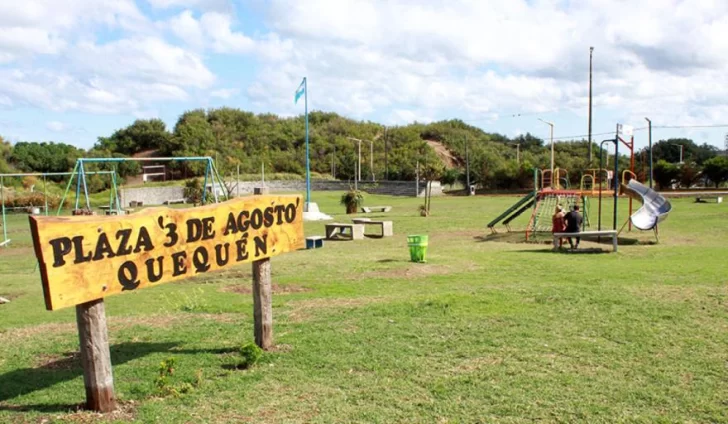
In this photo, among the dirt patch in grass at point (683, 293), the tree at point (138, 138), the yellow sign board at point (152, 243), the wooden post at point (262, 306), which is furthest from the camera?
the tree at point (138, 138)

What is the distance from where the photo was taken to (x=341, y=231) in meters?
22.1

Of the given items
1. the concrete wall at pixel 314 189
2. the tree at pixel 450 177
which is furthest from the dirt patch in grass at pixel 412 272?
the tree at pixel 450 177

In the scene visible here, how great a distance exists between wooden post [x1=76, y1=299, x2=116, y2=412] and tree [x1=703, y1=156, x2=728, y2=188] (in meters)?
50.2

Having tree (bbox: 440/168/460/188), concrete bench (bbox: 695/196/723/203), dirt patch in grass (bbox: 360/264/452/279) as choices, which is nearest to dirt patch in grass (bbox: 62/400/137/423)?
dirt patch in grass (bbox: 360/264/452/279)

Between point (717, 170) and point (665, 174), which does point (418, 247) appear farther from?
point (717, 170)

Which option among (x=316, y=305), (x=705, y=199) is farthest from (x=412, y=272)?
(x=705, y=199)

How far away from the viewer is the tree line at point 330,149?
215 ft

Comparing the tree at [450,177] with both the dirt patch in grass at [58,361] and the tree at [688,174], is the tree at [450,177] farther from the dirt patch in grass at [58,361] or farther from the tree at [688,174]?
the dirt patch in grass at [58,361]

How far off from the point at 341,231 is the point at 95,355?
16918 mm

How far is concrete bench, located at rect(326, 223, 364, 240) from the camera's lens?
2134cm

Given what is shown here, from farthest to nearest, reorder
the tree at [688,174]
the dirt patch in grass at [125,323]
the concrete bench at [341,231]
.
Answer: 1. the tree at [688,174]
2. the concrete bench at [341,231]
3. the dirt patch in grass at [125,323]

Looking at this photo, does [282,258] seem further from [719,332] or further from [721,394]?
[721,394]

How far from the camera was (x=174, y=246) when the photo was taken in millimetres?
5961

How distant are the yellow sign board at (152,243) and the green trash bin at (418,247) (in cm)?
683
